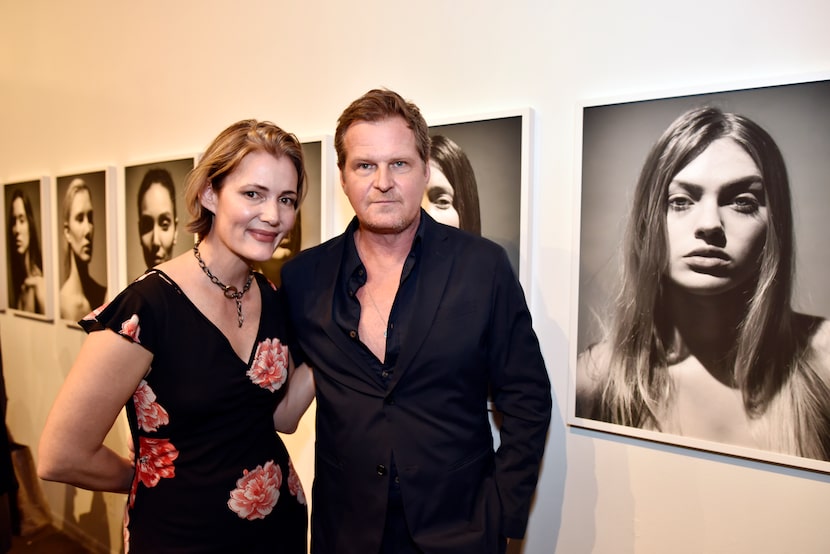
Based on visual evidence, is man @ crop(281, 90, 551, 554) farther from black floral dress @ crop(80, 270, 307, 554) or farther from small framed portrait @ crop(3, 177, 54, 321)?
small framed portrait @ crop(3, 177, 54, 321)

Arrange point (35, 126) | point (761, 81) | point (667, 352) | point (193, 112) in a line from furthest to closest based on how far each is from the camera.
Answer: point (35, 126)
point (193, 112)
point (667, 352)
point (761, 81)

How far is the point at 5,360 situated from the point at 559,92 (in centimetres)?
380

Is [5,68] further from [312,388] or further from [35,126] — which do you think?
[312,388]

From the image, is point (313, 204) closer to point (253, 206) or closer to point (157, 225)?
point (253, 206)

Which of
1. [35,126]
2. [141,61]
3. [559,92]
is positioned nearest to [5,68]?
[35,126]

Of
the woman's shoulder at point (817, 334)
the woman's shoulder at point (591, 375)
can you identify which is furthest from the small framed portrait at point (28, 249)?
the woman's shoulder at point (817, 334)

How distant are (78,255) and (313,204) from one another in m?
1.68

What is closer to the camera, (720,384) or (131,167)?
(720,384)

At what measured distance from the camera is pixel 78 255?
2818 mm

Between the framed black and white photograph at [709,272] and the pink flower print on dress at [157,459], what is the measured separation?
3.49ft

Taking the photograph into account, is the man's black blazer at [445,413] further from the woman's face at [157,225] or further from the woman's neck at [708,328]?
the woman's face at [157,225]

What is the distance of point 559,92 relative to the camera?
1437mm

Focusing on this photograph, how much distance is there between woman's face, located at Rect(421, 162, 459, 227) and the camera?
1.61m

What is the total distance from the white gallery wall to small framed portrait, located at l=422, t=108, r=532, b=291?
0.12ft
